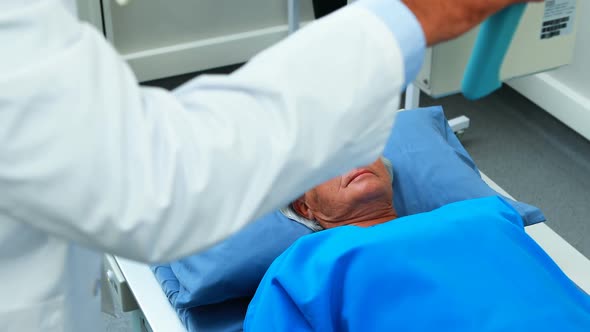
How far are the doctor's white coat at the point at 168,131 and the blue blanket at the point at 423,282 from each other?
0.53m

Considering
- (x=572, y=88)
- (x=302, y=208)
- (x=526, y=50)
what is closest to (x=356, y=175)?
(x=302, y=208)

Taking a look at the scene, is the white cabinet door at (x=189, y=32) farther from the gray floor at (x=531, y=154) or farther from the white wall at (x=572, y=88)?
the white wall at (x=572, y=88)

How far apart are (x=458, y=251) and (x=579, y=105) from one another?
1659mm

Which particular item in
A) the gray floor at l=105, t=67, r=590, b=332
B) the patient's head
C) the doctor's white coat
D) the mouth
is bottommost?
the gray floor at l=105, t=67, r=590, b=332

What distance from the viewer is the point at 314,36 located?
2.42 ft

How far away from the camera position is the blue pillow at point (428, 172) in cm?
180

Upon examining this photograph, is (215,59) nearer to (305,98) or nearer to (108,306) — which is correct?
(108,306)

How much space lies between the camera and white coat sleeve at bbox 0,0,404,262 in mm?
642

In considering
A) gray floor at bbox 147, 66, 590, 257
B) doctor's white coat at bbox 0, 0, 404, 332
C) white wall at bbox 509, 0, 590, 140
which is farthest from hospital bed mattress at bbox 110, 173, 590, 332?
white wall at bbox 509, 0, 590, 140

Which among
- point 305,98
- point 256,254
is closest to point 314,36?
point 305,98

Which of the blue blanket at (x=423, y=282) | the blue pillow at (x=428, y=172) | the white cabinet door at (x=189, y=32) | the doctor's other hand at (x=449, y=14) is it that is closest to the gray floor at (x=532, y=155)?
the blue pillow at (x=428, y=172)

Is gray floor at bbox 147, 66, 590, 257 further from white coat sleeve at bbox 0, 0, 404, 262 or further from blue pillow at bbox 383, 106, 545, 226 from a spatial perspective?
white coat sleeve at bbox 0, 0, 404, 262

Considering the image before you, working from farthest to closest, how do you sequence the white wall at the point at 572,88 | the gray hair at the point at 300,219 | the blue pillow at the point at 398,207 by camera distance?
the white wall at the point at 572,88
the gray hair at the point at 300,219
the blue pillow at the point at 398,207

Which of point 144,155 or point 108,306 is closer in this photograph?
point 144,155
